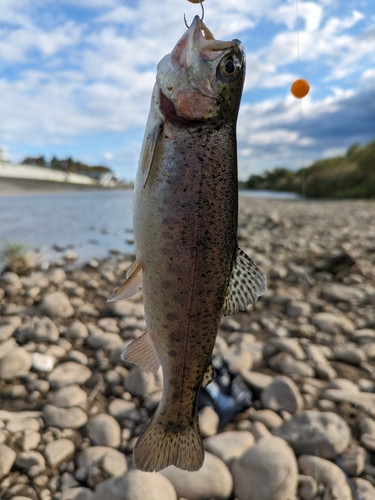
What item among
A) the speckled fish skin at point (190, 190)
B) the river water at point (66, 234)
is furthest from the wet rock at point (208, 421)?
the river water at point (66, 234)

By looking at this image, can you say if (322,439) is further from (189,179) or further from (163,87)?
(163,87)

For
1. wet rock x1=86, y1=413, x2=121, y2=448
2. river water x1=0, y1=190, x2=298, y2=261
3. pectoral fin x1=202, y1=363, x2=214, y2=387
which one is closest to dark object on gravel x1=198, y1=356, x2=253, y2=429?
wet rock x1=86, y1=413, x2=121, y2=448

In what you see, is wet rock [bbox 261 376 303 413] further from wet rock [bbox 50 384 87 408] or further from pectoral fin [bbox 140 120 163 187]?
pectoral fin [bbox 140 120 163 187]

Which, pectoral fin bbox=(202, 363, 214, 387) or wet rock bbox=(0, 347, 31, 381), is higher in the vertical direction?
pectoral fin bbox=(202, 363, 214, 387)

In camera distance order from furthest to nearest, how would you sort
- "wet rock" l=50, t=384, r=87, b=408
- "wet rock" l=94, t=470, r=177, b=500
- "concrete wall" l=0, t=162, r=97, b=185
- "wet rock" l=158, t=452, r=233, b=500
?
1. "concrete wall" l=0, t=162, r=97, b=185
2. "wet rock" l=50, t=384, r=87, b=408
3. "wet rock" l=158, t=452, r=233, b=500
4. "wet rock" l=94, t=470, r=177, b=500

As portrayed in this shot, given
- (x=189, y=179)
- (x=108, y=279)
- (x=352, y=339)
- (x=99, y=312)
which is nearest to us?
(x=189, y=179)

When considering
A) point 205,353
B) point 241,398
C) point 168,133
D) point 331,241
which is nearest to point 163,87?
point 168,133

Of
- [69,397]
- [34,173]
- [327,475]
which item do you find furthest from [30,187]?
[327,475]
